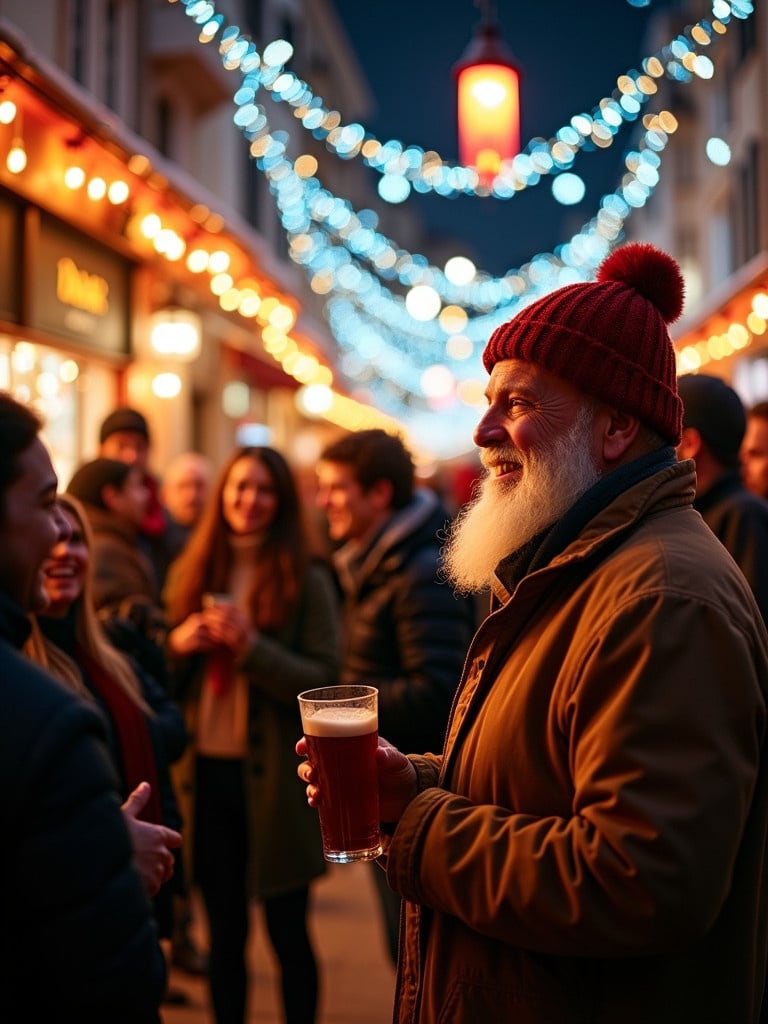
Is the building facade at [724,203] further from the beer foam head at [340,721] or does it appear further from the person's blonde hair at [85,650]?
the beer foam head at [340,721]

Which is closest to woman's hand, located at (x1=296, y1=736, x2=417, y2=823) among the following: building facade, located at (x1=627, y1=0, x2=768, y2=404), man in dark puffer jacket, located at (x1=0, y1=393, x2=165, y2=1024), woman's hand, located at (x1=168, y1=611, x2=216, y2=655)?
man in dark puffer jacket, located at (x1=0, y1=393, x2=165, y2=1024)

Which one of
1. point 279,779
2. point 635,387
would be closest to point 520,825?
point 635,387

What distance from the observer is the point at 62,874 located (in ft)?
4.54

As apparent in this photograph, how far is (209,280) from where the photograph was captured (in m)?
10.5

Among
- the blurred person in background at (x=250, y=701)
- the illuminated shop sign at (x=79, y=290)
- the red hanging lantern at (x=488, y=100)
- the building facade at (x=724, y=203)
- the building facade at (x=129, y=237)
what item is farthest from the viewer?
the building facade at (x=724, y=203)

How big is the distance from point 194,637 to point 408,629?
2.69 ft

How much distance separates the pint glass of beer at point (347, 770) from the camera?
196 cm

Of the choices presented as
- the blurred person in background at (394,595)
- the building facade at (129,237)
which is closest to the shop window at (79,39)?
the building facade at (129,237)

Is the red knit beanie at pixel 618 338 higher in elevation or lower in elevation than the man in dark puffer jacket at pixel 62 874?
higher

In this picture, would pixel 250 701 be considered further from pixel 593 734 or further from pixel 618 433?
pixel 593 734

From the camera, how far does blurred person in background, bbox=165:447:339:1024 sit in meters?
3.62

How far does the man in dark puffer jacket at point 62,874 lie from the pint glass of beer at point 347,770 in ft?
1.76

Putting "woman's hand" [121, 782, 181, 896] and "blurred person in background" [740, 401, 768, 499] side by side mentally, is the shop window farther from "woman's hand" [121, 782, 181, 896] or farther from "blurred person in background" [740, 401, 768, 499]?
"woman's hand" [121, 782, 181, 896]

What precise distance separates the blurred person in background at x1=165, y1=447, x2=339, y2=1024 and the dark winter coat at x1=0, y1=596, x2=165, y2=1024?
2220 millimetres
